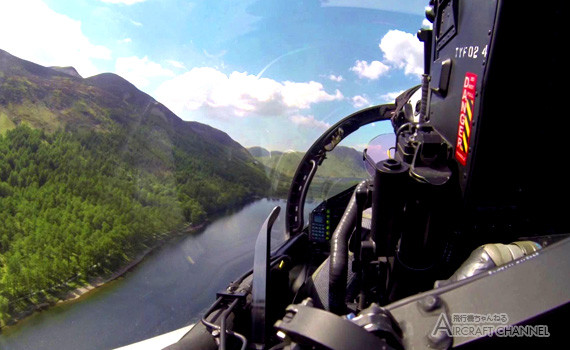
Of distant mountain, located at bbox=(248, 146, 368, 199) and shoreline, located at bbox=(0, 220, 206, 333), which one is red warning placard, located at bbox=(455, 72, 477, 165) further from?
shoreline, located at bbox=(0, 220, 206, 333)

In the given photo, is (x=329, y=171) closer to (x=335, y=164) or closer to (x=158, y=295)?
(x=335, y=164)

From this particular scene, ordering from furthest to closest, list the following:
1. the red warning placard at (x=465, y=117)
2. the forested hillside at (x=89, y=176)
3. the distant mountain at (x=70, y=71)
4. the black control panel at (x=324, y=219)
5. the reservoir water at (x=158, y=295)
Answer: the distant mountain at (x=70, y=71)
the black control panel at (x=324, y=219)
the forested hillside at (x=89, y=176)
the reservoir water at (x=158, y=295)
the red warning placard at (x=465, y=117)

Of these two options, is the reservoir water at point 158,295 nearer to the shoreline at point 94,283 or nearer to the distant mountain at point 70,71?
the shoreline at point 94,283

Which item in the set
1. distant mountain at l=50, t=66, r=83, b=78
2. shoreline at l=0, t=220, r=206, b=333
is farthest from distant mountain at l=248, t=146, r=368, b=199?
distant mountain at l=50, t=66, r=83, b=78

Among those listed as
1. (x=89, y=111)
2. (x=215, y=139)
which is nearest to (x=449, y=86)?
(x=215, y=139)

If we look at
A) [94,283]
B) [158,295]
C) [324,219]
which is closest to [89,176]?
[94,283]

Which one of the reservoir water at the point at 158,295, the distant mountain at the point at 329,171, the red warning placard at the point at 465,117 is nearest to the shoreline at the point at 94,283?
the reservoir water at the point at 158,295
